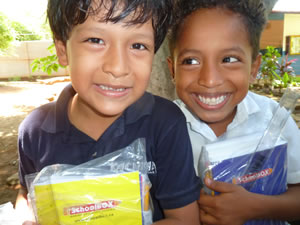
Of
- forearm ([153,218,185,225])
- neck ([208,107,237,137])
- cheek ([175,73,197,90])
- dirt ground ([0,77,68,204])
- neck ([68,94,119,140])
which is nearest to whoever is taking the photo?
forearm ([153,218,185,225])

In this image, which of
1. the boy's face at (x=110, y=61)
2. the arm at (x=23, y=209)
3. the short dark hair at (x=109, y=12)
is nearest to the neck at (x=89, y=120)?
the boy's face at (x=110, y=61)

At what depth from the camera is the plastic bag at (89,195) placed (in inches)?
36.8

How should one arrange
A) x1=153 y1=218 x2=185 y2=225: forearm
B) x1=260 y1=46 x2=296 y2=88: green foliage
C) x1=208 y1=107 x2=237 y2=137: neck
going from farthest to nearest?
1. x1=260 y1=46 x2=296 y2=88: green foliage
2. x1=208 y1=107 x2=237 y2=137: neck
3. x1=153 y1=218 x2=185 y2=225: forearm

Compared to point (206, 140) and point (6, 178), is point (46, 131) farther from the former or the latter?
point (6, 178)

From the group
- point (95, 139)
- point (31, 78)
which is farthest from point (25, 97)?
point (95, 139)

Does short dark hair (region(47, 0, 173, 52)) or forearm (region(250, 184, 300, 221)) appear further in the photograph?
forearm (region(250, 184, 300, 221))

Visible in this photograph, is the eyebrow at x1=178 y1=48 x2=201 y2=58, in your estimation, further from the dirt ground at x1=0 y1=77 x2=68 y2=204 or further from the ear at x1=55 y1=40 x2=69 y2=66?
the dirt ground at x1=0 y1=77 x2=68 y2=204

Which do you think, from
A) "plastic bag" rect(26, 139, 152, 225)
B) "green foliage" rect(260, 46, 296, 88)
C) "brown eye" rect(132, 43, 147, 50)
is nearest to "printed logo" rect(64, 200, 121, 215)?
"plastic bag" rect(26, 139, 152, 225)

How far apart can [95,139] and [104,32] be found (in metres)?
0.45

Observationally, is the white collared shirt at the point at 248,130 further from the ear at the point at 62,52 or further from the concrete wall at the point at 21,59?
the concrete wall at the point at 21,59

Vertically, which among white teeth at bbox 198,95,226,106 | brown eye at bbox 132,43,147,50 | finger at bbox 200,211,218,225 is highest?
brown eye at bbox 132,43,147,50

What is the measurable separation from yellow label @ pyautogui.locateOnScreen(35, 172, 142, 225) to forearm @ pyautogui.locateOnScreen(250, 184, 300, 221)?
19.8 inches

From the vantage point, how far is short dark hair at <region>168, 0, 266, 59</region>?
123 cm

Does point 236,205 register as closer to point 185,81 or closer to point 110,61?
point 185,81
